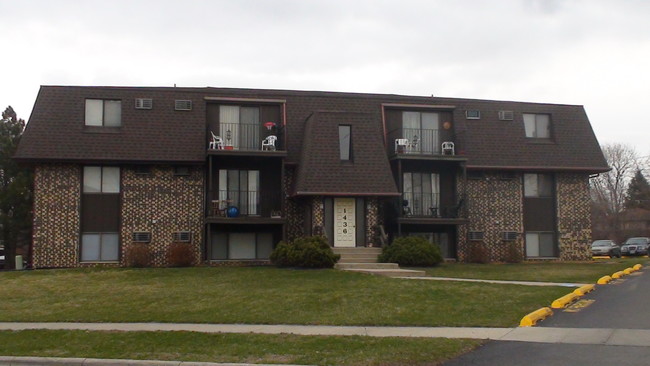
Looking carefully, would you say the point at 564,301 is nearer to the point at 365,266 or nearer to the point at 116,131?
the point at 365,266

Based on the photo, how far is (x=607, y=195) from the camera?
3041 inches

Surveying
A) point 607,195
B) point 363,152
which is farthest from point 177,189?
point 607,195

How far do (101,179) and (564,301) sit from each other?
1771 cm

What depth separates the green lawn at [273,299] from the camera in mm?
14758

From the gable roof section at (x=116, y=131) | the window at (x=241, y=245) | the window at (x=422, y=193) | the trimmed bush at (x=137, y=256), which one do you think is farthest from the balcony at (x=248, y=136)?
the window at (x=422, y=193)

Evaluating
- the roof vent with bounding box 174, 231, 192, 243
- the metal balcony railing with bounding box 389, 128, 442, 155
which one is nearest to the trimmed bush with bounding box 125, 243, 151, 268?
the roof vent with bounding box 174, 231, 192, 243

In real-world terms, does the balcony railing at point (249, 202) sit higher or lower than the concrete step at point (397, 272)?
higher

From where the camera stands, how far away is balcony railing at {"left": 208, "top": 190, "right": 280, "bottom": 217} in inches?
1083

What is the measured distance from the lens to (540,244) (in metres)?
30.3

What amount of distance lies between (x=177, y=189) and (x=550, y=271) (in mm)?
13613

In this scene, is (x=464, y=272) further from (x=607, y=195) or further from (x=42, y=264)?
(x=607, y=195)

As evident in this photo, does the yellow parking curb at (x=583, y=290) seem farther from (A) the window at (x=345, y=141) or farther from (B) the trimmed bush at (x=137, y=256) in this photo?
(B) the trimmed bush at (x=137, y=256)

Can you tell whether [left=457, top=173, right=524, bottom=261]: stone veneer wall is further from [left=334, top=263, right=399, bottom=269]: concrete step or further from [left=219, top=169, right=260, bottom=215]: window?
[left=219, top=169, right=260, bottom=215]: window

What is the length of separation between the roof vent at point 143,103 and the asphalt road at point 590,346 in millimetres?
17376
